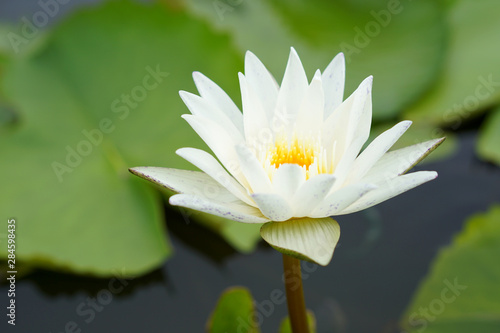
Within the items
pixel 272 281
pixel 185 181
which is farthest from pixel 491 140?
pixel 185 181

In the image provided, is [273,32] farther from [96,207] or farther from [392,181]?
[392,181]

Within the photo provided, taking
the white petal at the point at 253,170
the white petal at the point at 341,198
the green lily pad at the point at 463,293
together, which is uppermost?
the white petal at the point at 253,170

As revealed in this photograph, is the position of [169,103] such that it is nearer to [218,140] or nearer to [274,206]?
A: [218,140]

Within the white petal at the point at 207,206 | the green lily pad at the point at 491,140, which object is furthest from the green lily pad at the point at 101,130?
the green lily pad at the point at 491,140

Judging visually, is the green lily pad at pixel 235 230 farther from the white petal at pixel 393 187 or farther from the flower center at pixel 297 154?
the white petal at pixel 393 187

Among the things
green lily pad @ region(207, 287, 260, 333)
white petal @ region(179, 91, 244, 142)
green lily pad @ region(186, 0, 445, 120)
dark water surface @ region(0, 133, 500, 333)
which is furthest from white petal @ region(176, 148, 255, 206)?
green lily pad @ region(186, 0, 445, 120)

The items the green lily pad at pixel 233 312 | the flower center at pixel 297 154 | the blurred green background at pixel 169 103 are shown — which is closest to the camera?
the flower center at pixel 297 154

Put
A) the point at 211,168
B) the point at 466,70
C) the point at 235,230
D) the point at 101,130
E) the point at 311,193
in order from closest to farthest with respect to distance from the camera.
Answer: the point at 311,193 → the point at 211,168 → the point at 235,230 → the point at 101,130 → the point at 466,70

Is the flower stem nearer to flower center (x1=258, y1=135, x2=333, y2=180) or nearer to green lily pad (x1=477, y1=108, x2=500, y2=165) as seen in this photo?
flower center (x1=258, y1=135, x2=333, y2=180)

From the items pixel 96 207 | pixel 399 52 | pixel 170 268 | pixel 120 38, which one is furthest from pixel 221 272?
pixel 399 52
